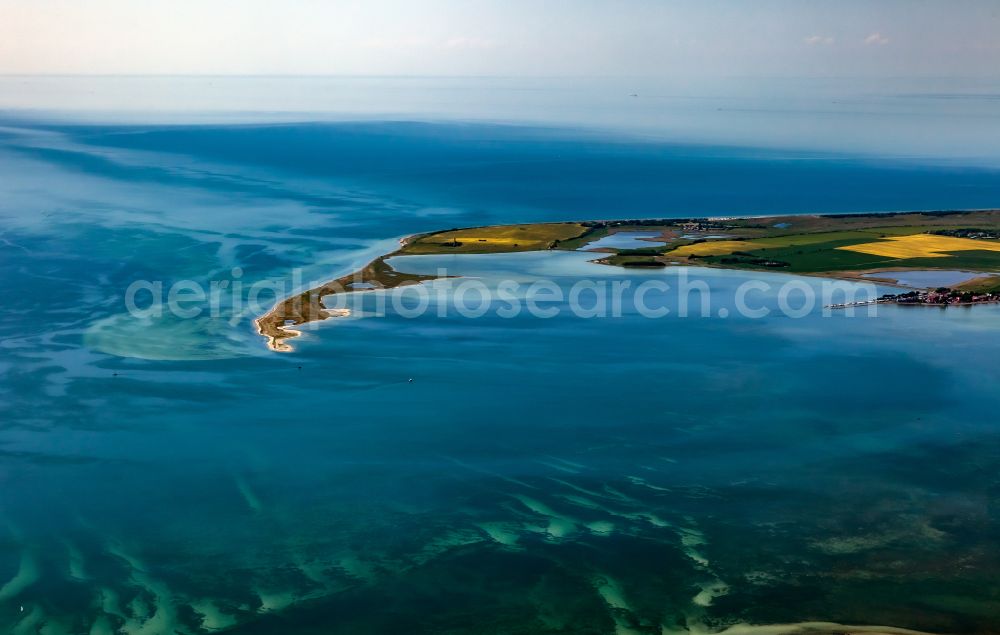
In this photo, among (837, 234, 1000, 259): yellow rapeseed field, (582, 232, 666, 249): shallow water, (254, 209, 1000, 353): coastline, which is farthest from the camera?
(582, 232, 666, 249): shallow water

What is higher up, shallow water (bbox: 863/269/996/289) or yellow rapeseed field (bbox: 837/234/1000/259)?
yellow rapeseed field (bbox: 837/234/1000/259)

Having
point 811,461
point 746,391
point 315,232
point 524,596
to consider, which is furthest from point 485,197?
point 524,596

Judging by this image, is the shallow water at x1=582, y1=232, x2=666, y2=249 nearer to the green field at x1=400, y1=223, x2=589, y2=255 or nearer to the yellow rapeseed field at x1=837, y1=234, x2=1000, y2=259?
the green field at x1=400, y1=223, x2=589, y2=255

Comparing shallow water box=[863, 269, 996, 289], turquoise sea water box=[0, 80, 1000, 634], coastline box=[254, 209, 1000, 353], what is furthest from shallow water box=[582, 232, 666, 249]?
shallow water box=[863, 269, 996, 289]

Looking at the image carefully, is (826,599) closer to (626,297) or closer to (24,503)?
(24,503)

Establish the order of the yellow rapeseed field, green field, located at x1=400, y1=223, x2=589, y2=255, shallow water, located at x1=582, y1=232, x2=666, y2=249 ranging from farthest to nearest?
shallow water, located at x1=582, y1=232, x2=666, y2=249
green field, located at x1=400, y1=223, x2=589, y2=255
the yellow rapeseed field

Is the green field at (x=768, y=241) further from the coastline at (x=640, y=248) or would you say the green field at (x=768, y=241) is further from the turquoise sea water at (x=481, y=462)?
the turquoise sea water at (x=481, y=462)

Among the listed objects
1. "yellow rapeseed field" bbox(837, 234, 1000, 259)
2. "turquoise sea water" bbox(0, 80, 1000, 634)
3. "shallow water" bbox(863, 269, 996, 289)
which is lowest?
"turquoise sea water" bbox(0, 80, 1000, 634)
